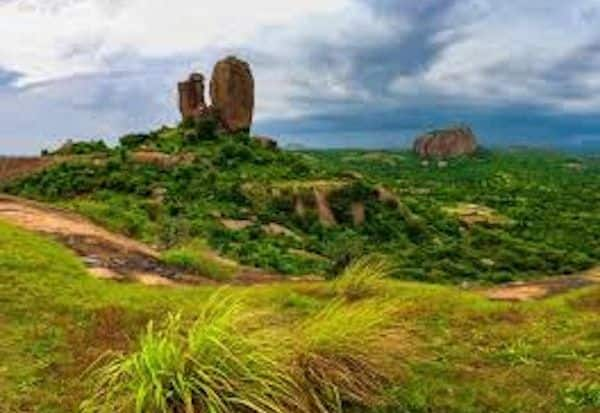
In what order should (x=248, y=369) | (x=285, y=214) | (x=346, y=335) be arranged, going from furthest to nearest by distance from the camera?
1. (x=285, y=214)
2. (x=346, y=335)
3. (x=248, y=369)

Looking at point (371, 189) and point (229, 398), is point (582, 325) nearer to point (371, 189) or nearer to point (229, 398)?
point (229, 398)

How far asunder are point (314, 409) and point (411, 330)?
388cm

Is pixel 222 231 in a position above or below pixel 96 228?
below

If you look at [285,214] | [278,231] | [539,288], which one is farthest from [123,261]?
[285,214]

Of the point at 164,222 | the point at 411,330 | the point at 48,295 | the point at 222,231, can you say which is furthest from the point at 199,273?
the point at 222,231

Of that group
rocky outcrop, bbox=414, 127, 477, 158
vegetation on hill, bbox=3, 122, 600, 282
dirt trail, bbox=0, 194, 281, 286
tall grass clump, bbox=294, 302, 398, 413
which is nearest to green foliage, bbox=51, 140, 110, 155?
vegetation on hill, bbox=3, 122, 600, 282

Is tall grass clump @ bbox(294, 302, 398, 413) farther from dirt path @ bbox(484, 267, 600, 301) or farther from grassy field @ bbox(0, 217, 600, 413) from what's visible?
dirt path @ bbox(484, 267, 600, 301)

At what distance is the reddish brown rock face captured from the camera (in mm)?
84500

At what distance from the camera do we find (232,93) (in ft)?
268

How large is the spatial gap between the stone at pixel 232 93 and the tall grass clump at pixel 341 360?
232ft

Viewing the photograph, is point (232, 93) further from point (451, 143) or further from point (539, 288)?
point (451, 143)

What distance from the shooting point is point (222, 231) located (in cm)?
5597

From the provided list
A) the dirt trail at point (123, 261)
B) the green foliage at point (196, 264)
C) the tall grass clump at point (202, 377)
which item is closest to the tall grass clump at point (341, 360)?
the tall grass clump at point (202, 377)

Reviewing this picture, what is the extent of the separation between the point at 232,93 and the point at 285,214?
1848 cm
